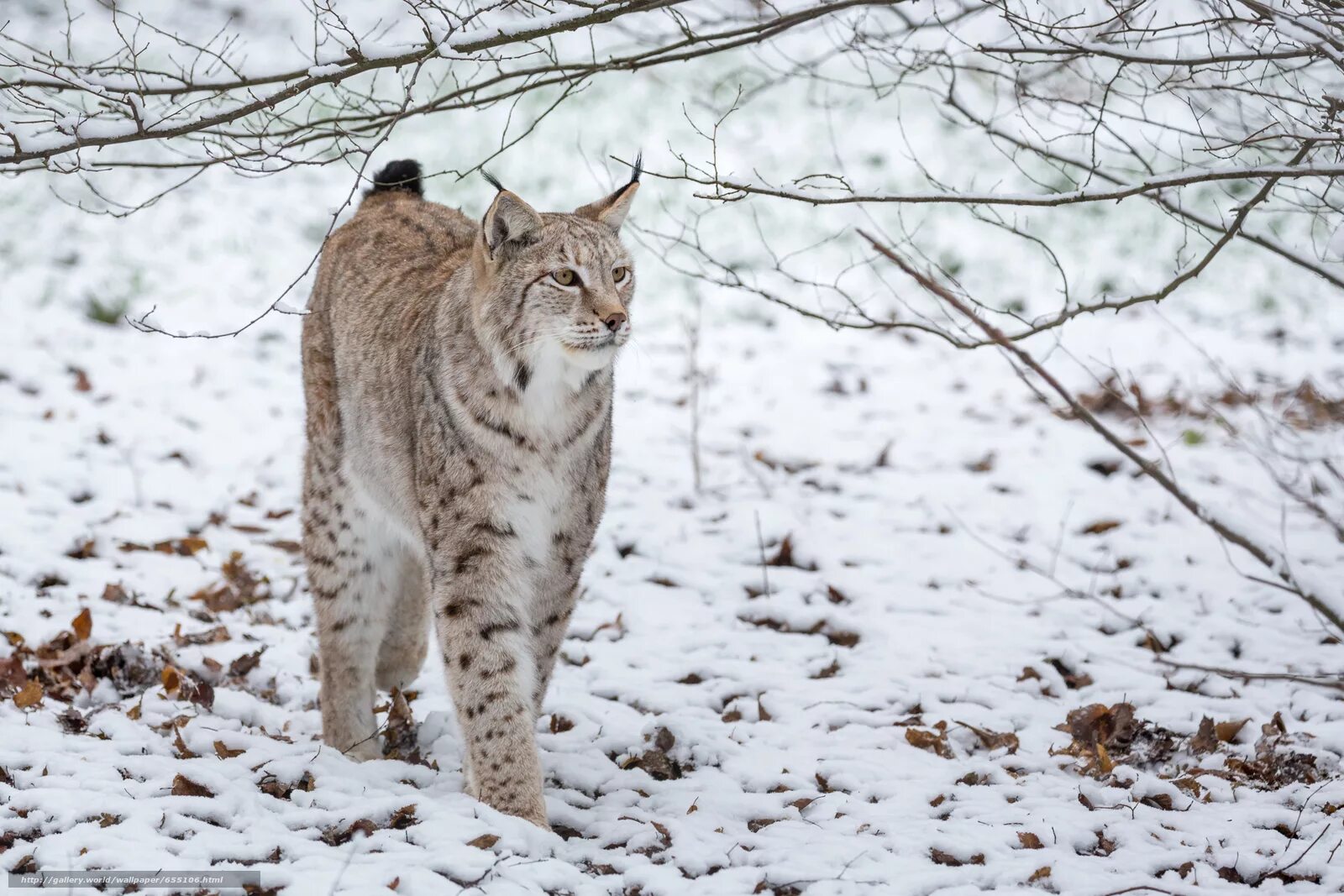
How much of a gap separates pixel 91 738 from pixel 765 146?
8.78m

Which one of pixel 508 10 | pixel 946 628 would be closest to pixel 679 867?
pixel 946 628

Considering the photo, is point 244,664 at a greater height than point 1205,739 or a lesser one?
greater

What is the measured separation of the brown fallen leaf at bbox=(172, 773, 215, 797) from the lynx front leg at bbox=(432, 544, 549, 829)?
0.70 metres

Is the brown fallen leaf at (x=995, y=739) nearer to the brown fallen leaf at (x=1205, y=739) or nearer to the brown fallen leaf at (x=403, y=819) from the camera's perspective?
the brown fallen leaf at (x=1205, y=739)

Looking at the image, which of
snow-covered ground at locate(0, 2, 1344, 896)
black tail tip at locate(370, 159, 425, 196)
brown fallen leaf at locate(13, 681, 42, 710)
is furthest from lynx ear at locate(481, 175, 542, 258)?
brown fallen leaf at locate(13, 681, 42, 710)

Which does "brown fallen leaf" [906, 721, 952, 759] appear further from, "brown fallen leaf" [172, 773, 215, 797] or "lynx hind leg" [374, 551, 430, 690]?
"brown fallen leaf" [172, 773, 215, 797]

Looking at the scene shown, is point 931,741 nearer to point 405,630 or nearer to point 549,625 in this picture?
point 549,625

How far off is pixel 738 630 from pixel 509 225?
2027 mm

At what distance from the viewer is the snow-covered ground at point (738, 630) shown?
3264mm

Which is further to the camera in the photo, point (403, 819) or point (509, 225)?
point (509, 225)

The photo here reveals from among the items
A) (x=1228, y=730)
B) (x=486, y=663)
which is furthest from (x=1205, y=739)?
(x=486, y=663)

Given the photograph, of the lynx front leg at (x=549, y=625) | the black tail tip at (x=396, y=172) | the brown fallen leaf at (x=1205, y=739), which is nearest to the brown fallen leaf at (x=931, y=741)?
the brown fallen leaf at (x=1205, y=739)

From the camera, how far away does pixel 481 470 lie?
3.66 meters

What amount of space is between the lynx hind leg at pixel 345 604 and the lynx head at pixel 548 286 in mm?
981
